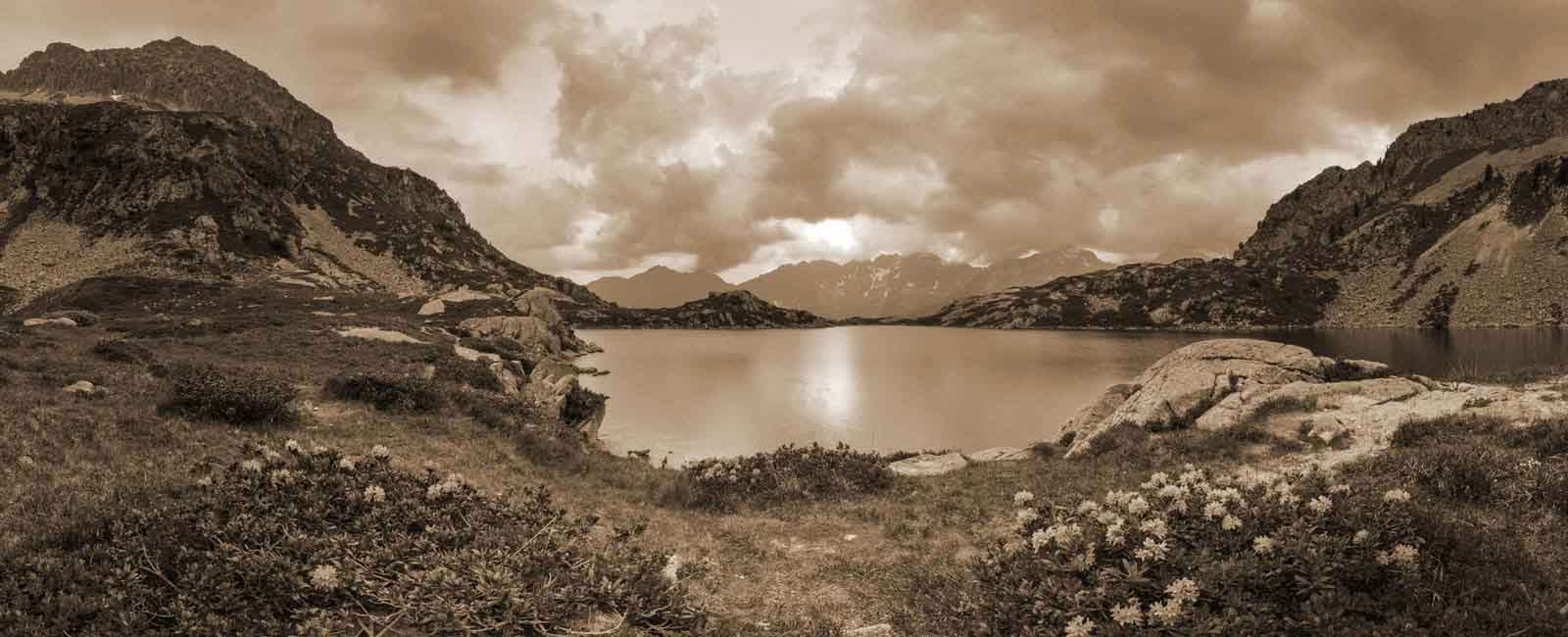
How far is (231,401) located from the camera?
49.6ft

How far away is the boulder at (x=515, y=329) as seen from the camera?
65938 mm

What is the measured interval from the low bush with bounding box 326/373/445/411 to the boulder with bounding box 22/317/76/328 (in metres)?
25.3

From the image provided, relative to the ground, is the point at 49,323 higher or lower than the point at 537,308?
lower

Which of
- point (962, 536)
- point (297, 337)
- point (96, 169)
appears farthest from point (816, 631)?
point (96, 169)

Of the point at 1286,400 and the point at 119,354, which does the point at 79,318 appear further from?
the point at 1286,400

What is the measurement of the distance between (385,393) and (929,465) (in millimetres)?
17637

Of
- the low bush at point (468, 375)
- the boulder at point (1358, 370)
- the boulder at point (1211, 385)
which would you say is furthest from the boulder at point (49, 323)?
the boulder at point (1358, 370)

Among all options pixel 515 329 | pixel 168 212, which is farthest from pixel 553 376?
pixel 168 212

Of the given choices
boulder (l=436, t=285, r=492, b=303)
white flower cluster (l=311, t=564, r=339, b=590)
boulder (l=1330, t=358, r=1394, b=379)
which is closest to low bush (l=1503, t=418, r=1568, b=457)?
boulder (l=1330, t=358, r=1394, b=379)

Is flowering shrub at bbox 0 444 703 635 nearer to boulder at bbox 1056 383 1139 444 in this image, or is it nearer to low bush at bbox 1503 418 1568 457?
low bush at bbox 1503 418 1568 457

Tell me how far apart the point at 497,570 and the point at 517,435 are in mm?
12526

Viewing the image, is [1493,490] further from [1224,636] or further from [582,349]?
[582,349]

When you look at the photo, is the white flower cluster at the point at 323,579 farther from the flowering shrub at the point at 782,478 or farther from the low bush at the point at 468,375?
the low bush at the point at 468,375

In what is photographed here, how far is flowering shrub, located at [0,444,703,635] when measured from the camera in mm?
6082
